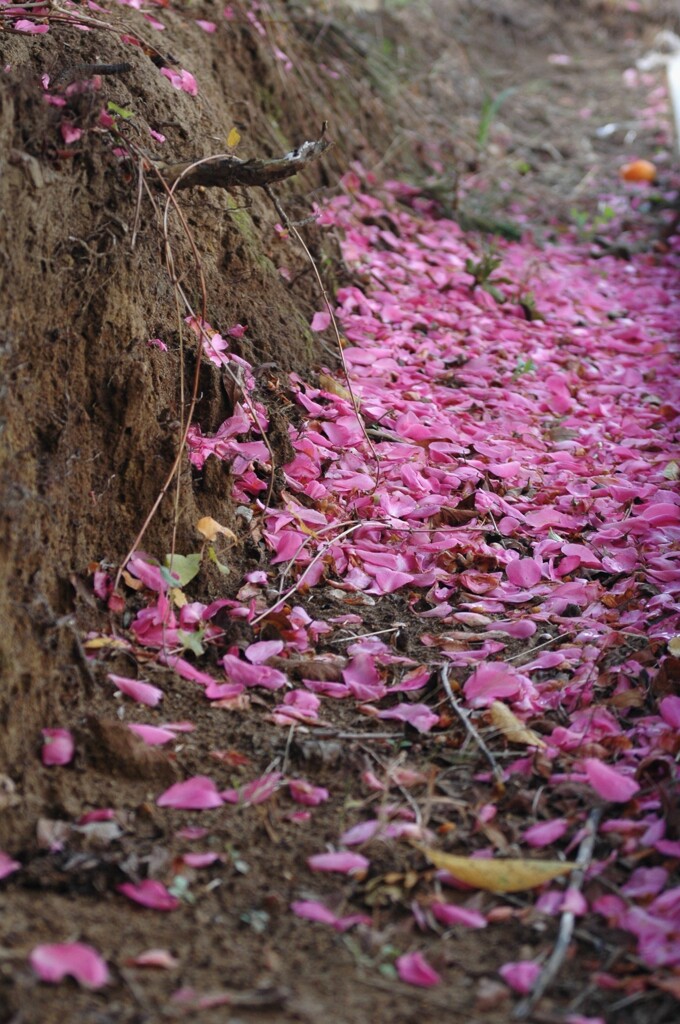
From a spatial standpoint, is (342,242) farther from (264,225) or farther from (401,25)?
(401,25)

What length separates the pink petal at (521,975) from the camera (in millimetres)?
1338

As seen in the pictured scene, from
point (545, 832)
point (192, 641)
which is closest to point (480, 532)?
point (192, 641)

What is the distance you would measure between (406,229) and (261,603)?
8.28 ft

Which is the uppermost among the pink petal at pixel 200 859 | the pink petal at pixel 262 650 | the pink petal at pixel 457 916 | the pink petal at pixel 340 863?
the pink petal at pixel 262 650

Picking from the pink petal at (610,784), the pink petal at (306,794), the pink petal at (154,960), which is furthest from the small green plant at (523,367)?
the pink petal at (154,960)

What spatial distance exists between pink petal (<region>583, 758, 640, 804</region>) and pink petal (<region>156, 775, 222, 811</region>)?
60 centimetres

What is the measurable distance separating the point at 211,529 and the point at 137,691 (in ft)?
1.41

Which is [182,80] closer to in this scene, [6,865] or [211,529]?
[211,529]

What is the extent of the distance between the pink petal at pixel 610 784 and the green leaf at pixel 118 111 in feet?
5.33

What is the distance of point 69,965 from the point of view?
1.26 m

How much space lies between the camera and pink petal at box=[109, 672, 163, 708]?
177cm

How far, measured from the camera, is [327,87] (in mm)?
4383

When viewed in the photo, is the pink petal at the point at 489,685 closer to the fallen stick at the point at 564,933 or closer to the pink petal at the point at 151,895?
the fallen stick at the point at 564,933

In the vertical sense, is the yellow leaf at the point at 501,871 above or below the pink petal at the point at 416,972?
above
